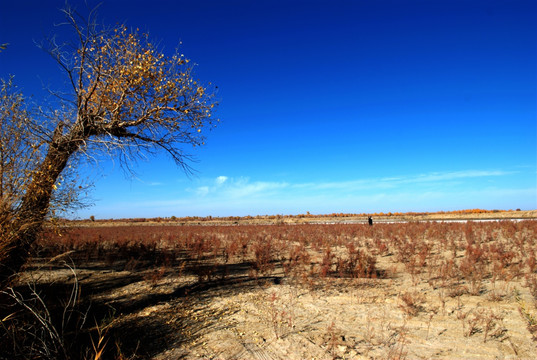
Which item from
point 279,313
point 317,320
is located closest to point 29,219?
point 279,313

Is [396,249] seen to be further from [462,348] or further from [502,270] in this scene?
[462,348]

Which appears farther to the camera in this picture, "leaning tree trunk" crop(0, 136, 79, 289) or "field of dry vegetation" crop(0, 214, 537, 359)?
"leaning tree trunk" crop(0, 136, 79, 289)

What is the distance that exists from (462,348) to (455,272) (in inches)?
204

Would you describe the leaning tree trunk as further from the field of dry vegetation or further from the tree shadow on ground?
the tree shadow on ground

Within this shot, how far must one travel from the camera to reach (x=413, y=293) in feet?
22.6

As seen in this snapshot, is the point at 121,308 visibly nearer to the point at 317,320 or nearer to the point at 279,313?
the point at 279,313

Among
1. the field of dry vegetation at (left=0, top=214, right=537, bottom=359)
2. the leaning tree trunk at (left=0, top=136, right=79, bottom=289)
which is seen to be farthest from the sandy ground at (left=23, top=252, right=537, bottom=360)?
the leaning tree trunk at (left=0, top=136, right=79, bottom=289)

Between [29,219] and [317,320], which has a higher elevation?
[29,219]

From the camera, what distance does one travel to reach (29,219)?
Result: 5402mm

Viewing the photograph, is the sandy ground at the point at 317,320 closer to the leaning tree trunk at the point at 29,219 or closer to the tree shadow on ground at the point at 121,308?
the tree shadow on ground at the point at 121,308

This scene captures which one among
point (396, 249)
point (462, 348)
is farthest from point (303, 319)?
point (396, 249)

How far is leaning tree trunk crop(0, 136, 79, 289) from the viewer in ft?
17.0

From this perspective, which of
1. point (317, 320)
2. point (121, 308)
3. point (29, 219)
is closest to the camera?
point (29, 219)

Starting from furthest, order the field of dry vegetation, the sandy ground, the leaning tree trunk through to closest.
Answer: the leaning tree trunk < the sandy ground < the field of dry vegetation
